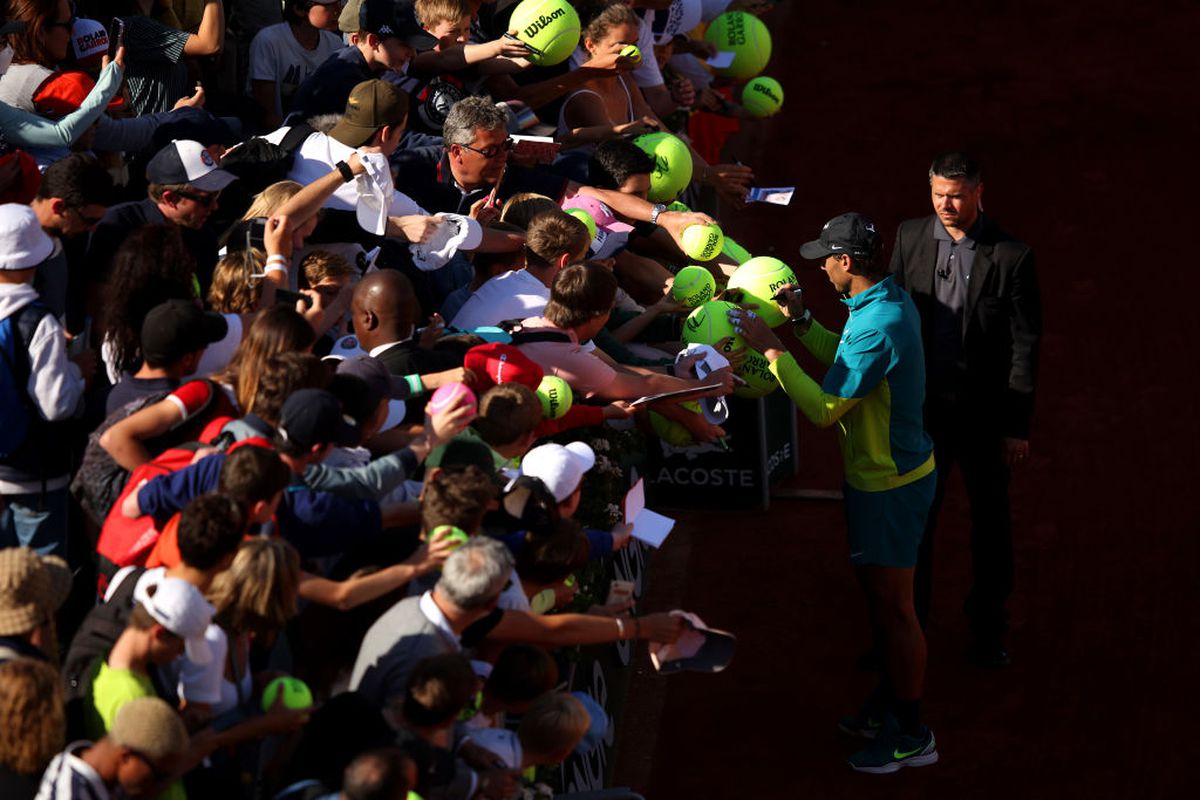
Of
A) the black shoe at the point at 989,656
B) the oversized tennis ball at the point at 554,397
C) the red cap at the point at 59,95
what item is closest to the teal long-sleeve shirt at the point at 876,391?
the oversized tennis ball at the point at 554,397

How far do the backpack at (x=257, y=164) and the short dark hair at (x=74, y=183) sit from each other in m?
0.78

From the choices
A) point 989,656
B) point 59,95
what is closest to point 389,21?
point 59,95

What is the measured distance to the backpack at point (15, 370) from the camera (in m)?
6.05

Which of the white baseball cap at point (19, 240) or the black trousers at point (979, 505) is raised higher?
the white baseball cap at point (19, 240)

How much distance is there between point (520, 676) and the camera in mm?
5703

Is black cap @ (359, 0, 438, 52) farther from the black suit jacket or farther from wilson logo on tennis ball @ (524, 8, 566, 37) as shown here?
the black suit jacket

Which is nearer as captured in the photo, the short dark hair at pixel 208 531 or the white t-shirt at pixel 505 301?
the short dark hair at pixel 208 531

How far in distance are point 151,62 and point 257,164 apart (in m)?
1.81

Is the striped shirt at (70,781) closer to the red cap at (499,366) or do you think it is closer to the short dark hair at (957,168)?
the red cap at (499,366)

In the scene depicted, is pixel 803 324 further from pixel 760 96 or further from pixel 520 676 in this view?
pixel 760 96

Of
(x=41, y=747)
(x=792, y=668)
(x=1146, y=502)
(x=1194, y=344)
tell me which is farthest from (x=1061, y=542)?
(x=41, y=747)

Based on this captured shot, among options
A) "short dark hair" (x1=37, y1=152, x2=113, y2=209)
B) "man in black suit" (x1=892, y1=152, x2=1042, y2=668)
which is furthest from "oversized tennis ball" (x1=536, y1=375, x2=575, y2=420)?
"man in black suit" (x1=892, y1=152, x2=1042, y2=668)

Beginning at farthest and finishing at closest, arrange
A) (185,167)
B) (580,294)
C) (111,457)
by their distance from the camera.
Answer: (580,294), (185,167), (111,457)

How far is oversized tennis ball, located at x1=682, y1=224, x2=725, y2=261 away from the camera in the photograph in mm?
8984
